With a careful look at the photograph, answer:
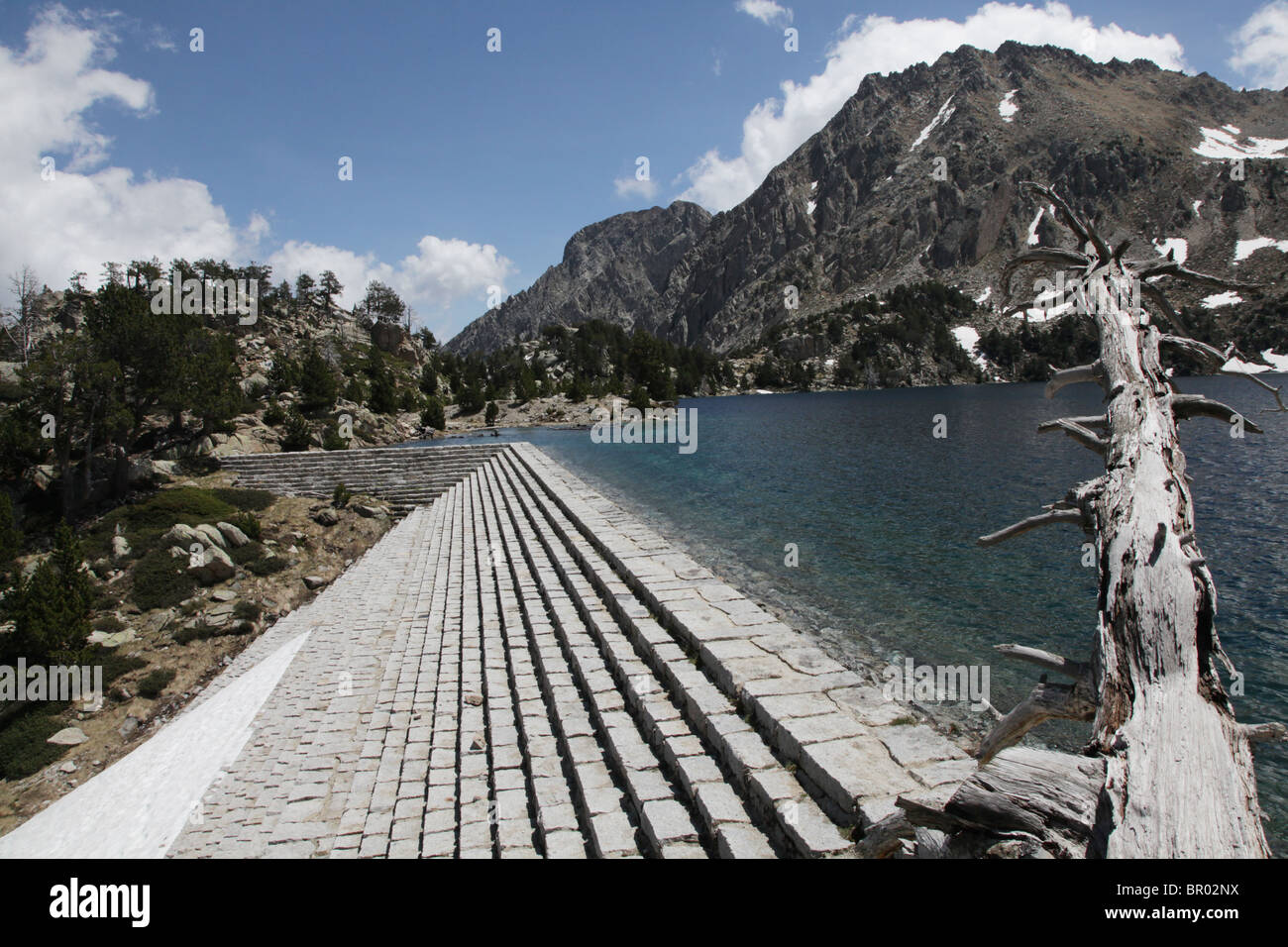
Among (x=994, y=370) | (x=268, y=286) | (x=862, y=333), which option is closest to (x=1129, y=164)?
(x=994, y=370)

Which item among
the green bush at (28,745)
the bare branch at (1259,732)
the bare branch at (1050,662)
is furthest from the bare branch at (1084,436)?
the green bush at (28,745)

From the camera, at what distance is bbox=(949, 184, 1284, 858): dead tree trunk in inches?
95.1

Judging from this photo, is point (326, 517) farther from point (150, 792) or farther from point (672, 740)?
point (672, 740)

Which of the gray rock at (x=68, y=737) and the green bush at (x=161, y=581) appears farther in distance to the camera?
the green bush at (x=161, y=581)

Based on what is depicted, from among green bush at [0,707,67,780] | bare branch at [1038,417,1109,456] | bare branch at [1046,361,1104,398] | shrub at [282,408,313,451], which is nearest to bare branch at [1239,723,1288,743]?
bare branch at [1038,417,1109,456]

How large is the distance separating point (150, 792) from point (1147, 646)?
12.6 metres

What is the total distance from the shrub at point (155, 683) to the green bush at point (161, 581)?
3.89 m

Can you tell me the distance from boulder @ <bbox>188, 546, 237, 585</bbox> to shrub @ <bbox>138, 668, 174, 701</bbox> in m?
5.04

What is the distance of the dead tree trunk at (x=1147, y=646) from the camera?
2.42m

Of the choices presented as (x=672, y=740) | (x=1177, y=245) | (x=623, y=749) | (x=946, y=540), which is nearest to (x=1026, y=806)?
(x=672, y=740)

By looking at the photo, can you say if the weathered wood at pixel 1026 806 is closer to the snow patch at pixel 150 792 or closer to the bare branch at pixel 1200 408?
the bare branch at pixel 1200 408

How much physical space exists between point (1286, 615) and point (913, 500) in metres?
10.5

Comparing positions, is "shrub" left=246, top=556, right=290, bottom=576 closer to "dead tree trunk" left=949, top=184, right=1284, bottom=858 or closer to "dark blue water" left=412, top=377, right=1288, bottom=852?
"dark blue water" left=412, top=377, right=1288, bottom=852
